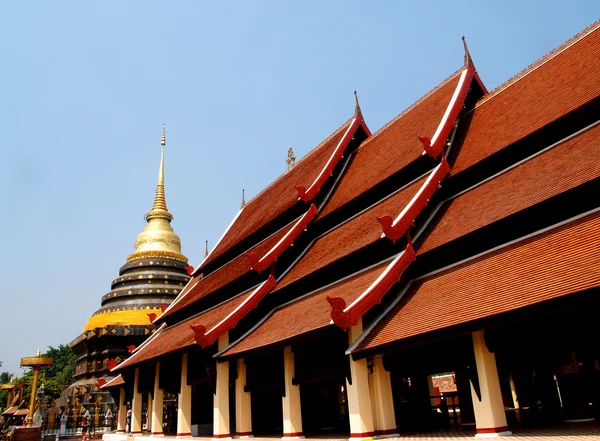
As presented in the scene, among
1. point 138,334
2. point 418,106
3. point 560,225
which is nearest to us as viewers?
point 560,225

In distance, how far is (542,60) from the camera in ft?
41.9

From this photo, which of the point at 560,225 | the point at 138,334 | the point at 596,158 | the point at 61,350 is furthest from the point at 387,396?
the point at 61,350

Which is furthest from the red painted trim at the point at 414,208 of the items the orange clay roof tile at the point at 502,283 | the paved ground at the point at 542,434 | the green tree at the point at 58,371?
the green tree at the point at 58,371

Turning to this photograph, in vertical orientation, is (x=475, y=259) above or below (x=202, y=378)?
above

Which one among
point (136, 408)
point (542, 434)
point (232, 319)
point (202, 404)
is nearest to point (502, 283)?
point (542, 434)

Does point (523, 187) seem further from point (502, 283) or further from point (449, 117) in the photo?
point (449, 117)

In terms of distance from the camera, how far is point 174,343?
14.8m

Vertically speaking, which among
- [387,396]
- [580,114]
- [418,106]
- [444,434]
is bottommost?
[444,434]

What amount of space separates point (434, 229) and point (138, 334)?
22.5 m

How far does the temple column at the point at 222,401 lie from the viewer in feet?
41.9

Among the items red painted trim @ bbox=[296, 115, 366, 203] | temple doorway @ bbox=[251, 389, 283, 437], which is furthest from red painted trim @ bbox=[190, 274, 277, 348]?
temple doorway @ bbox=[251, 389, 283, 437]

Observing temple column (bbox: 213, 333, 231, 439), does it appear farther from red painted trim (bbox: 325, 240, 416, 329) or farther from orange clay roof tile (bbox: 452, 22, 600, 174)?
orange clay roof tile (bbox: 452, 22, 600, 174)

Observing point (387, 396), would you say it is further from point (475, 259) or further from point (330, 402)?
point (330, 402)

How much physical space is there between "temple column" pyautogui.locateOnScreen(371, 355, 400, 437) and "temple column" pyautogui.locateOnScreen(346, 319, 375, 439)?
9.5 inches
